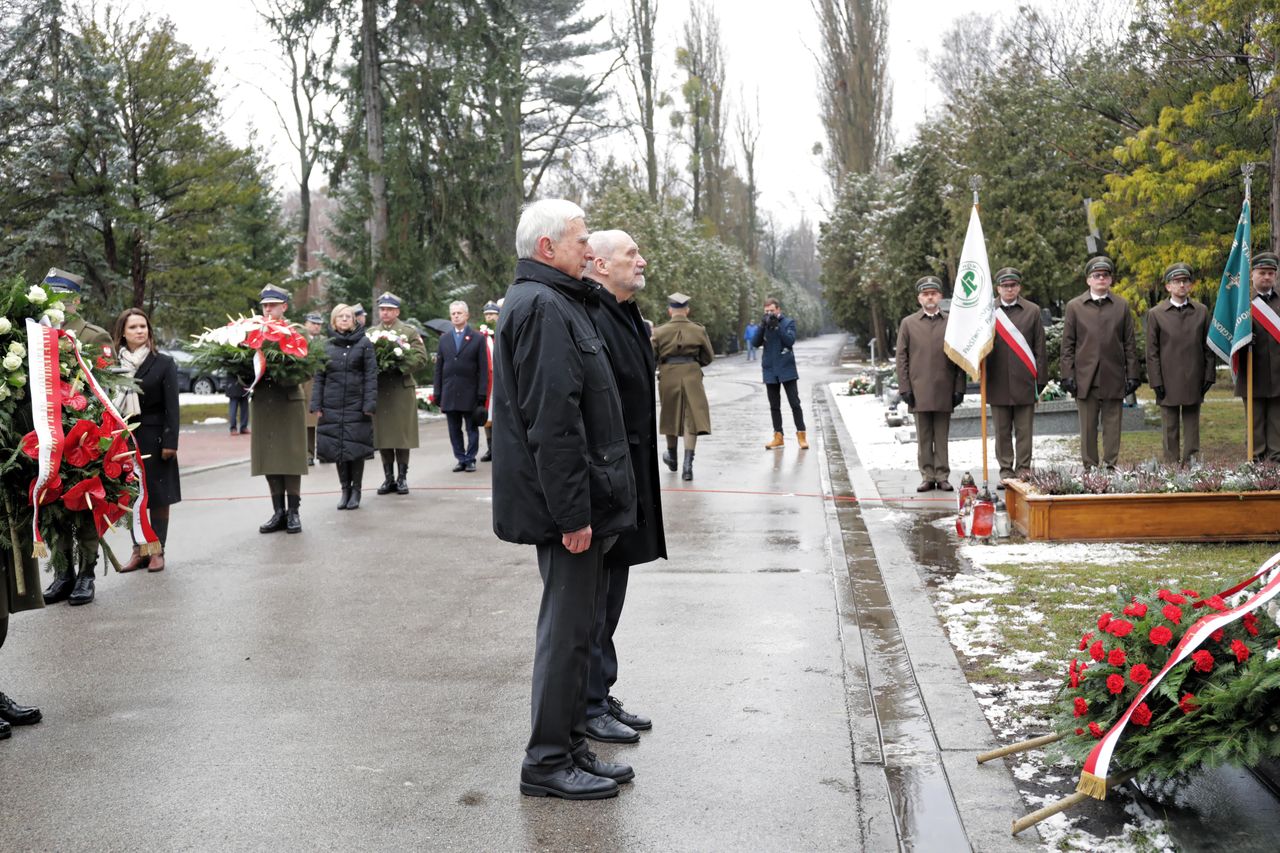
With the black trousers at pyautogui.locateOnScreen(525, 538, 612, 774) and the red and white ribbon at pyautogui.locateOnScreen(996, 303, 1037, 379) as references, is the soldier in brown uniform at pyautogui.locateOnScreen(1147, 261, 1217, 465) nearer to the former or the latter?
the red and white ribbon at pyautogui.locateOnScreen(996, 303, 1037, 379)

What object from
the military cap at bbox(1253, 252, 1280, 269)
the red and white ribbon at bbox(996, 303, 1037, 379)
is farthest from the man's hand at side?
the military cap at bbox(1253, 252, 1280, 269)

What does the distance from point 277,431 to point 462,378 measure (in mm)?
4379

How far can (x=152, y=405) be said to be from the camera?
8.83 m

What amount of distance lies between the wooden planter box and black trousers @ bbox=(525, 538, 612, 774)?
5.12m

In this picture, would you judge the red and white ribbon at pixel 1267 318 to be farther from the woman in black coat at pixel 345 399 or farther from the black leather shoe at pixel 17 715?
the black leather shoe at pixel 17 715

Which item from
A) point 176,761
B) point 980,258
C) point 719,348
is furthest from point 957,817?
point 719,348

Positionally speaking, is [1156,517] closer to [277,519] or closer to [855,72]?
[277,519]

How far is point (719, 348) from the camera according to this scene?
64062 mm

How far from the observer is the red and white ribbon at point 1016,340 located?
445 inches

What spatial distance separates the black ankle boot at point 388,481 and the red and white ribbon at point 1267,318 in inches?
323

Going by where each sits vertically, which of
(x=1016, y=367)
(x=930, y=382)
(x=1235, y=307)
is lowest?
(x=930, y=382)

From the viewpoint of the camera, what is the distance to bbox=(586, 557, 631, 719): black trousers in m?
5.12

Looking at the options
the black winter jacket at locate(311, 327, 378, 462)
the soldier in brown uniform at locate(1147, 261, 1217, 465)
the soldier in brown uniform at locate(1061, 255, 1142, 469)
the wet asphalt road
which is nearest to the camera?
the wet asphalt road

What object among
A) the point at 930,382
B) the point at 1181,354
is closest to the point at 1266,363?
the point at 1181,354
